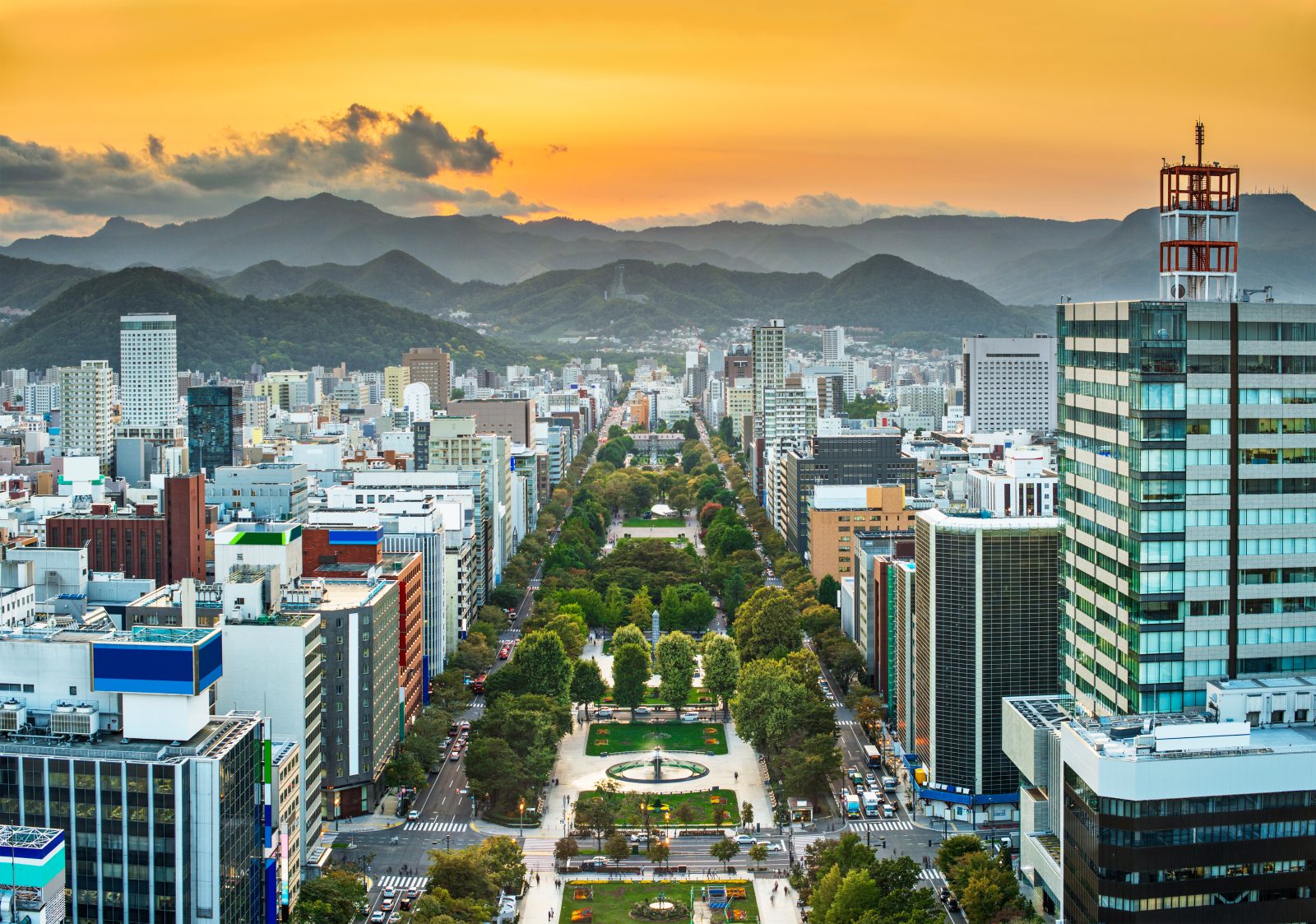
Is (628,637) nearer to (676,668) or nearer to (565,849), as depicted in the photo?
(676,668)

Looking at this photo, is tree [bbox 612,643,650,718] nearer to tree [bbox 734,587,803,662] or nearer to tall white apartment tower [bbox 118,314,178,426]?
tree [bbox 734,587,803,662]

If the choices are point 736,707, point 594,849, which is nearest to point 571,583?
point 736,707

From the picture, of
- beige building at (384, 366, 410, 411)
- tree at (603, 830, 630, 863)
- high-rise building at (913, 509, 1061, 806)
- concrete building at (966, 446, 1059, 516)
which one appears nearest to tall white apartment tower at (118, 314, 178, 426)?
beige building at (384, 366, 410, 411)

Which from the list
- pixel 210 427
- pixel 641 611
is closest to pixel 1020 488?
pixel 641 611

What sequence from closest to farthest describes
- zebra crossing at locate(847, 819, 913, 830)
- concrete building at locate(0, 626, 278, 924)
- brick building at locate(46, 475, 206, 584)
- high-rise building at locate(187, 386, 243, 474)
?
concrete building at locate(0, 626, 278, 924), zebra crossing at locate(847, 819, 913, 830), brick building at locate(46, 475, 206, 584), high-rise building at locate(187, 386, 243, 474)

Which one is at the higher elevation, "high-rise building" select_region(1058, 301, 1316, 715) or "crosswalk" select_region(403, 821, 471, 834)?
"high-rise building" select_region(1058, 301, 1316, 715)

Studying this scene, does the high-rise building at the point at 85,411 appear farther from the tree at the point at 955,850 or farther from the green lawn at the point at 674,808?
the tree at the point at 955,850
